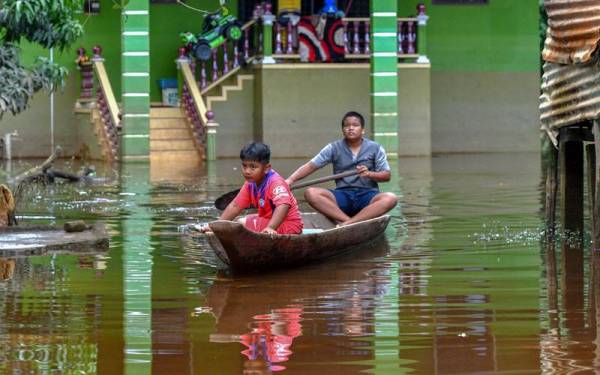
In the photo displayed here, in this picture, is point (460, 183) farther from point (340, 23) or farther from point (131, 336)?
point (131, 336)

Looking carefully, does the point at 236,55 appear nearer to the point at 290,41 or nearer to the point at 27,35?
the point at 290,41

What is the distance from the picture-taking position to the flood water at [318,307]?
283 inches

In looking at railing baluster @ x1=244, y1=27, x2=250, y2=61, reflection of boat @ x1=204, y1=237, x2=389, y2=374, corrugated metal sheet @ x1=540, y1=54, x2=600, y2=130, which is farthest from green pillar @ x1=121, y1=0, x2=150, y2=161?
reflection of boat @ x1=204, y1=237, x2=389, y2=374

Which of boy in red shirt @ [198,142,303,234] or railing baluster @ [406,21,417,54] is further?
railing baluster @ [406,21,417,54]

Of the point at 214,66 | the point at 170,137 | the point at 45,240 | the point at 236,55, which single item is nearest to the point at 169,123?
the point at 170,137

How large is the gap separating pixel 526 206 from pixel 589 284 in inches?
266

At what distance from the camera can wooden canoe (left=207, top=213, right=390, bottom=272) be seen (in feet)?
33.1

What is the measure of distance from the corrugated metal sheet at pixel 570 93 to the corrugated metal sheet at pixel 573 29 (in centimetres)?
10

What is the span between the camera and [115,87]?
29.0 metres

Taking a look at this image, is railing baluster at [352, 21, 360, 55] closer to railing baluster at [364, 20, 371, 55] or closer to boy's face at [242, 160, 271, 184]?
railing baluster at [364, 20, 371, 55]

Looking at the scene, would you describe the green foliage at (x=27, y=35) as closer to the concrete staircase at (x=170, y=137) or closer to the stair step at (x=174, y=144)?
the concrete staircase at (x=170, y=137)

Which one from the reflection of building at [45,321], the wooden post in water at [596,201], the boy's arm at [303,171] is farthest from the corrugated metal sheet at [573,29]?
the reflection of building at [45,321]

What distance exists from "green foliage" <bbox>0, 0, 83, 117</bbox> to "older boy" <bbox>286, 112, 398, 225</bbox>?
3.31 metres

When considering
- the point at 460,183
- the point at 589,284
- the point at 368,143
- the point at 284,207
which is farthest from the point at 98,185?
the point at 589,284
